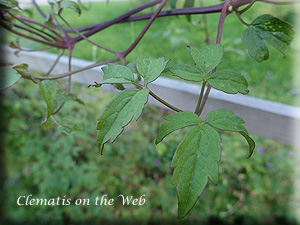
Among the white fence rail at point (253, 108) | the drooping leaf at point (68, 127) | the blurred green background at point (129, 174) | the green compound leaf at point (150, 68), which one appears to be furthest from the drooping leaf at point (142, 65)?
the blurred green background at point (129, 174)

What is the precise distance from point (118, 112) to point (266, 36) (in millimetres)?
293

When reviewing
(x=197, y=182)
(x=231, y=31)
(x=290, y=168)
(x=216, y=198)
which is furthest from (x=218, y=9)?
(x=231, y=31)

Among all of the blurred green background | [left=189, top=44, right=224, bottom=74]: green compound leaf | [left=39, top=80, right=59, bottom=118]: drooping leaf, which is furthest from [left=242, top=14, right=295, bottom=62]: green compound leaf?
the blurred green background

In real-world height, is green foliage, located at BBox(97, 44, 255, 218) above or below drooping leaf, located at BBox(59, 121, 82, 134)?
above

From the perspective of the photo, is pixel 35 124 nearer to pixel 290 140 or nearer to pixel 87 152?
pixel 87 152

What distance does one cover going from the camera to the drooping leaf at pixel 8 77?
363 millimetres

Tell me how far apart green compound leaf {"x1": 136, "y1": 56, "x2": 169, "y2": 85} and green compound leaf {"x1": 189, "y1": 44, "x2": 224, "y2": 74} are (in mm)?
47

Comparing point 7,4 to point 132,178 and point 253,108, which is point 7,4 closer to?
point 253,108

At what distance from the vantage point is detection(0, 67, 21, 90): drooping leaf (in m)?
0.36

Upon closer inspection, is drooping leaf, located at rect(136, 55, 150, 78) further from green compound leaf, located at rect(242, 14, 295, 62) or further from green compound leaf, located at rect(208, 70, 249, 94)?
green compound leaf, located at rect(242, 14, 295, 62)

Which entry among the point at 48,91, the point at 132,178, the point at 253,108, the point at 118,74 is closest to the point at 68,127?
the point at 48,91

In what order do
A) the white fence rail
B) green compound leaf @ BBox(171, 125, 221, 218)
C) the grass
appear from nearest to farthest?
green compound leaf @ BBox(171, 125, 221, 218), the white fence rail, the grass

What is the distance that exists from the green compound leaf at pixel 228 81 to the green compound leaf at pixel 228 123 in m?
0.03

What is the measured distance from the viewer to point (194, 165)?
27cm
